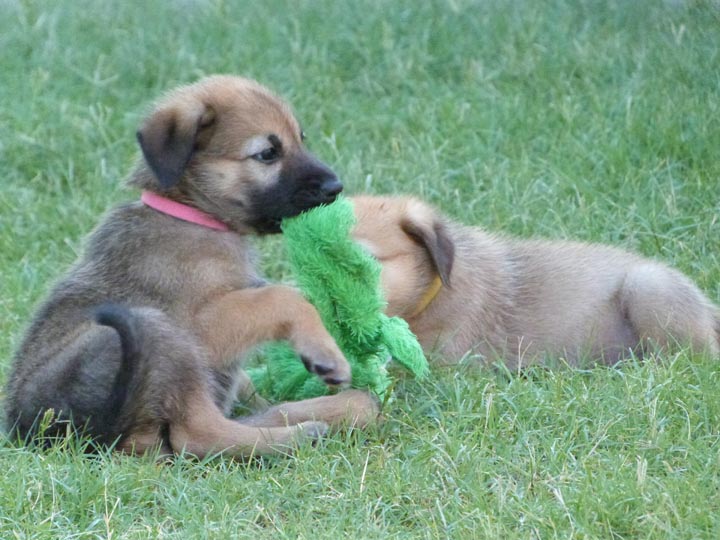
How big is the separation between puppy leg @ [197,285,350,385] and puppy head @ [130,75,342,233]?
42 cm

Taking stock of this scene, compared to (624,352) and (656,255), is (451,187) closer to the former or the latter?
(656,255)

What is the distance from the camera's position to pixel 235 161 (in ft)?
17.8

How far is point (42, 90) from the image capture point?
9.14 m

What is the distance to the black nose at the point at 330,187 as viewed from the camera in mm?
5305

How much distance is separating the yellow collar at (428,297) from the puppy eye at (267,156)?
1.02 meters

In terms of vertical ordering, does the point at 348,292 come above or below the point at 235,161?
below

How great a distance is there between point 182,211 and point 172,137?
0.32 m

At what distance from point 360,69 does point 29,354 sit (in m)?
4.69

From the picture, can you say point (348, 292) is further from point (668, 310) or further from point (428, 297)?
point (668, 310)

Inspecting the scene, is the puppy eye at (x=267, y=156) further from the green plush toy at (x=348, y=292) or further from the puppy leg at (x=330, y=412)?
the puppy leg at (x=330, y=412)

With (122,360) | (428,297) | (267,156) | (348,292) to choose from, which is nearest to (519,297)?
(428,297)

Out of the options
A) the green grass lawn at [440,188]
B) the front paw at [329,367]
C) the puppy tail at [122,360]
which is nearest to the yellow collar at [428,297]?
the green grass lawn at [440,188]

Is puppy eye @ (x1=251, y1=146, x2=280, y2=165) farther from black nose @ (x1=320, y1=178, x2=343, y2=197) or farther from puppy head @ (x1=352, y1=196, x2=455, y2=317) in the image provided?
puppy head @ (x1=352, y1=196, x2=455, y2=317)

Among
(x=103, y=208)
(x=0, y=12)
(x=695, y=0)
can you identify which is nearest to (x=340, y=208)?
(x=103, y=208)
